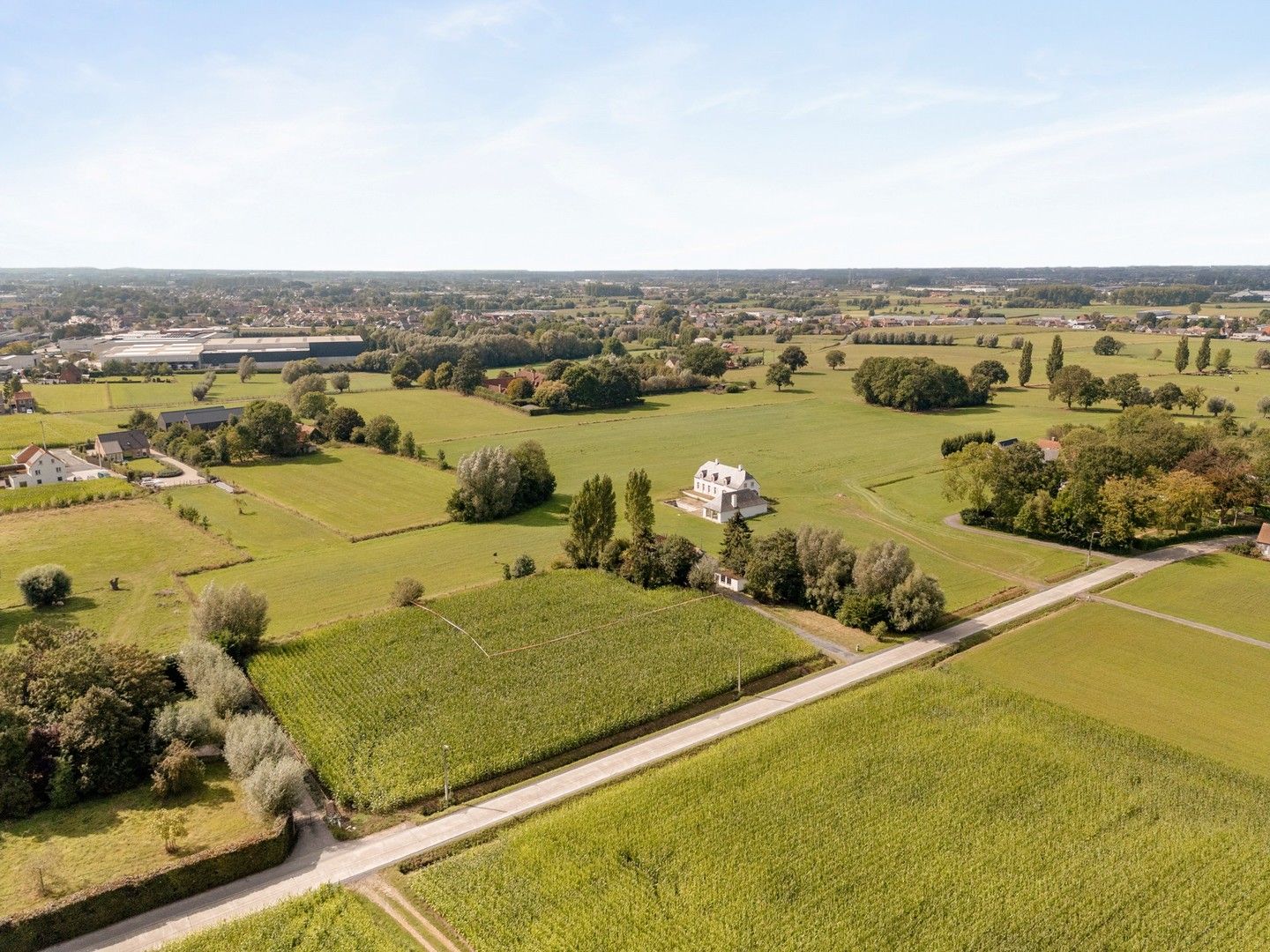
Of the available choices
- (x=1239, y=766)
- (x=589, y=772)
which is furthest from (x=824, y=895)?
(x=1239, y=766)

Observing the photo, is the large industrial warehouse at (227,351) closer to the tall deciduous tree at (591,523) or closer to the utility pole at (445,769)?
the tall deciduous tree at (591,523)

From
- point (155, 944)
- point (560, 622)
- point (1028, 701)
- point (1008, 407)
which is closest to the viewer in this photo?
point (155, 944)

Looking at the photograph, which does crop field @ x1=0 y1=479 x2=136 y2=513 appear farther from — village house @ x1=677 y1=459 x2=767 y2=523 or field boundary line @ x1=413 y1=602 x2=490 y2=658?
village house @ x1=677 y1=459 x2=767 y2=523

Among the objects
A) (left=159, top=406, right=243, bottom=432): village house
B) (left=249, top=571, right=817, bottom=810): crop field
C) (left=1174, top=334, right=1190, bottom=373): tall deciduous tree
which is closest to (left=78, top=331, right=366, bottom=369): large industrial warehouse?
(left=159, top=406, right=243, bottom=432): village house

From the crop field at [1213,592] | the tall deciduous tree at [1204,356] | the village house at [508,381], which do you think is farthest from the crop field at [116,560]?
the tall deciduous tree at [1204,356]

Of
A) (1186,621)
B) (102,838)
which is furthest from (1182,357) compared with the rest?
(102,838)

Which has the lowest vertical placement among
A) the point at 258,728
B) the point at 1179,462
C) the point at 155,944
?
the point at 155,944

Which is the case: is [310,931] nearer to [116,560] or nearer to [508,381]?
[116,560]

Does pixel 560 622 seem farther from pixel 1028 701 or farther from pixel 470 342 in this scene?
pixel 470 342
